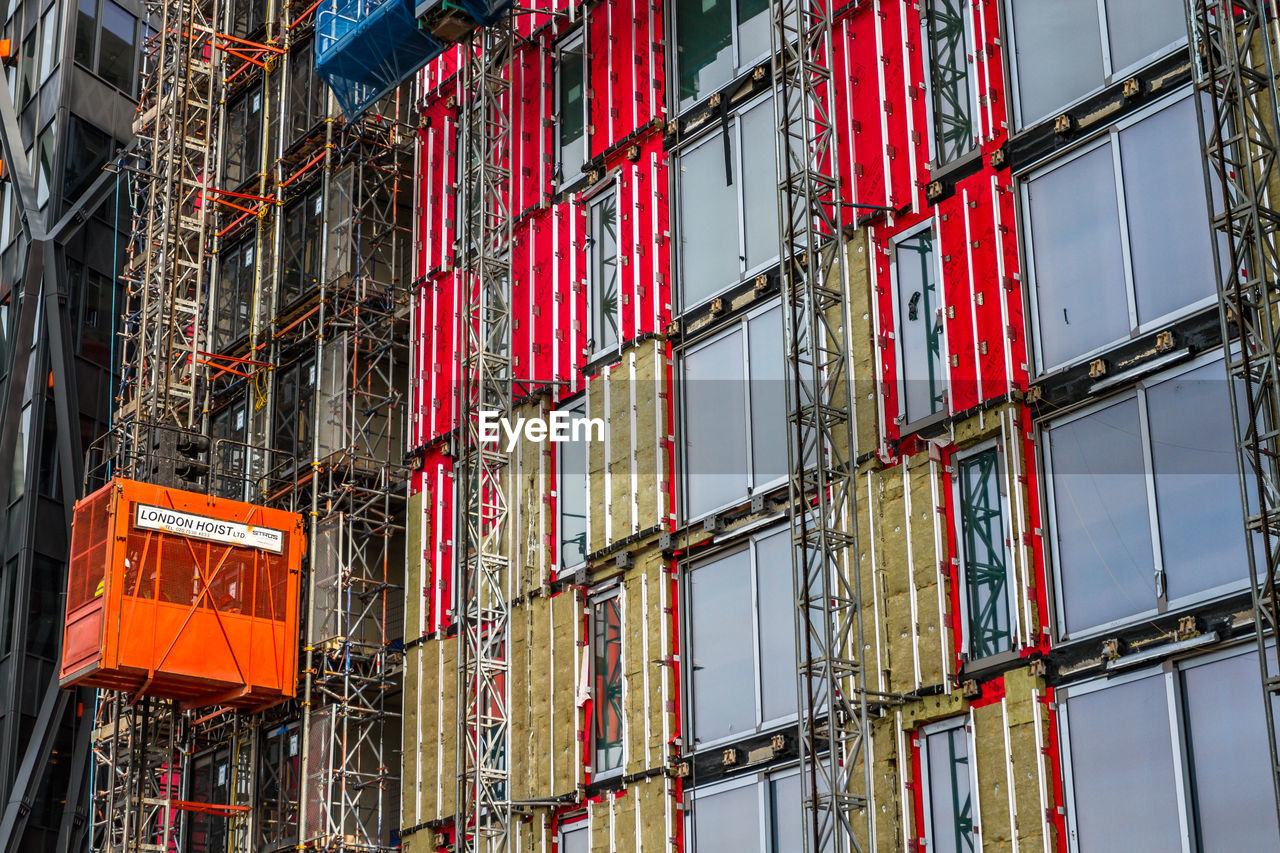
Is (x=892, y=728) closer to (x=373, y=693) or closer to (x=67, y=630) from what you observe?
(x=373, y=693)

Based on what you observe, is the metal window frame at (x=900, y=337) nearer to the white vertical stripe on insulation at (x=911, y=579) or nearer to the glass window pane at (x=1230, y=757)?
the white vertical stripe on insulation at (x=911, y=579)

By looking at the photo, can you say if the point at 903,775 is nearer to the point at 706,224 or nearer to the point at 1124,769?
the point at 1124,769

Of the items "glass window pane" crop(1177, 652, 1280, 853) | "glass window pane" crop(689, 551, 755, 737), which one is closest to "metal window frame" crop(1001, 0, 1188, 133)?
"glass window pane" crop(1177, 652, 1280, 853)

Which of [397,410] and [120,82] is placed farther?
[120,82]

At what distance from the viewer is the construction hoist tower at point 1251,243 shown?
75.8 feet

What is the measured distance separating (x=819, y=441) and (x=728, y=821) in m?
7.10

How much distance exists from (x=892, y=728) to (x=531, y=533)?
1150 cm

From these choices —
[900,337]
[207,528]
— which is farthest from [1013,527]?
[207,528]

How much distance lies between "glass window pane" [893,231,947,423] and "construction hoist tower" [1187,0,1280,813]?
5.38 m

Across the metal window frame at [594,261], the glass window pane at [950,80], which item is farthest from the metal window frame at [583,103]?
the glass window pane at [950,80]

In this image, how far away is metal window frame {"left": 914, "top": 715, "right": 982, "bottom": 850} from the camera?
26953mm

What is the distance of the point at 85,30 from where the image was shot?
2400 inches

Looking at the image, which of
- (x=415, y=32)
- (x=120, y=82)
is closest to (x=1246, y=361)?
(x=415, y=32)

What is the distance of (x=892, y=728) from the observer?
2855cm
